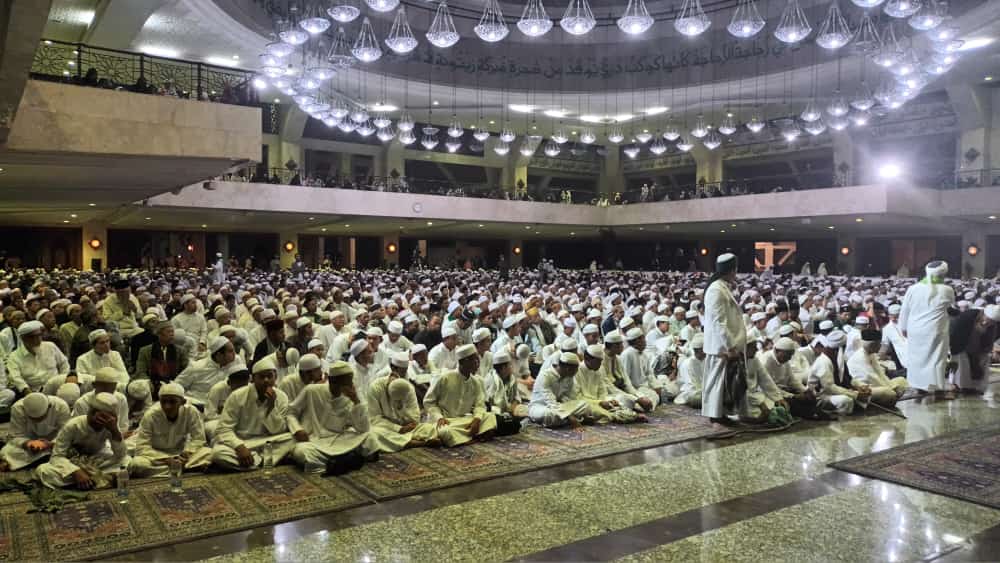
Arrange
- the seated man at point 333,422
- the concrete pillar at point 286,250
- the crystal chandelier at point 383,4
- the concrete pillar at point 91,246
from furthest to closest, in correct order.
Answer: the concrete pillar at point 286,250, the concrete pillar at point 91,246, the crystal chandelier at point 383,4, the seated man at point 333,422

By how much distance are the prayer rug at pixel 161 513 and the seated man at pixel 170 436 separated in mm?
→ 117

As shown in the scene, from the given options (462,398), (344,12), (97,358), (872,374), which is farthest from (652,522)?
(344,12)

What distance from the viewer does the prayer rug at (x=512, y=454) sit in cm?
419

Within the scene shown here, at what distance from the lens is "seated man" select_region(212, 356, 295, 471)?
450cm

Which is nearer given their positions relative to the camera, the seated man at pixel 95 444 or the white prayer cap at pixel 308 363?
the seated man at pixel 95 444

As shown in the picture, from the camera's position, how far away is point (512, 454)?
188 inches

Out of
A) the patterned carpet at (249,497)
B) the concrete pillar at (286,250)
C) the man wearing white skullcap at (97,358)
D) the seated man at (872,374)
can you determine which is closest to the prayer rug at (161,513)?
the patterned carpet at (249,497)

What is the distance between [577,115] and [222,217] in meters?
11.7

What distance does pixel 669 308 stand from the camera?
10.8 metres

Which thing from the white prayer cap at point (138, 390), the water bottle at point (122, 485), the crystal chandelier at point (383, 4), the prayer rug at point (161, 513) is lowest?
the prayer rug at point (161, 513)

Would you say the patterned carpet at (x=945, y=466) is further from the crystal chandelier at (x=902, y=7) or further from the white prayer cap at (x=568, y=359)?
the crystal chandelier at (x=902, y=7)

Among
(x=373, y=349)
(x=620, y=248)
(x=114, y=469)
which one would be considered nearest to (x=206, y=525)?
(x=114, y=469)

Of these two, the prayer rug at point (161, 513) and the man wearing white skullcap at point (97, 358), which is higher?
the man wearing white skullcap at point (97, 358)

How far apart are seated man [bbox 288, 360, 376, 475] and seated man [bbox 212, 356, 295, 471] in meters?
0.08
